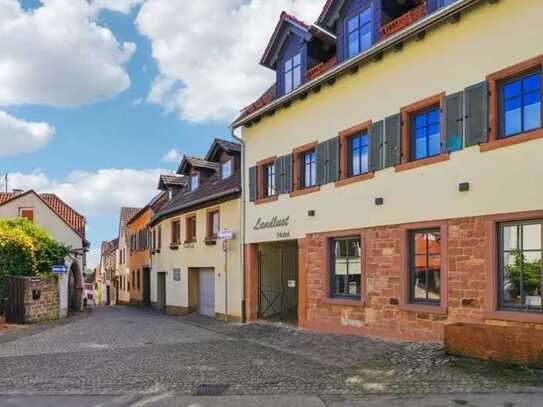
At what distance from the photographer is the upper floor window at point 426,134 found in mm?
12670

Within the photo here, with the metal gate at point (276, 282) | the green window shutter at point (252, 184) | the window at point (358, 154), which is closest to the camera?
the window at point (358, 154)

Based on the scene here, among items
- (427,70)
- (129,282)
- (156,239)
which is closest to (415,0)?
(427,70)

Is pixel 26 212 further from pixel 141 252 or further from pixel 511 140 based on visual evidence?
pixel 511 140

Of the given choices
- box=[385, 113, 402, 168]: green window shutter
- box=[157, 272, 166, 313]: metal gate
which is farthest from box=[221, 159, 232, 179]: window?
box=[385, 113, 402, 168]: green window shutter

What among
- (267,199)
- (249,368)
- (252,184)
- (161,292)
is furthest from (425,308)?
(161,292)

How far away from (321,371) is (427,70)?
21.7 ft

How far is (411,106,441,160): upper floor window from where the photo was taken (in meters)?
12.7

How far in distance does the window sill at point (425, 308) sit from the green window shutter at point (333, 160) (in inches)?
157

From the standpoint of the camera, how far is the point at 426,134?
42.5 feet

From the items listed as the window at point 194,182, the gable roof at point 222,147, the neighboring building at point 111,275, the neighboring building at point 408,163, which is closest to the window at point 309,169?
the neighboring building at point 408,163

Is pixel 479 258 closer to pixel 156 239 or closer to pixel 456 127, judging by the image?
pixel 456 127

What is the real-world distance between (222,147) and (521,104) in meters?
14.8

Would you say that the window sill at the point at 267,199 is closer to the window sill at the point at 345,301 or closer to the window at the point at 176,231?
the window sill at the point at 345,301

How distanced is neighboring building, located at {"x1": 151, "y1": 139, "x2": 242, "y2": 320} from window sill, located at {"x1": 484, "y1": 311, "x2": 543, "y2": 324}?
35.5ft
